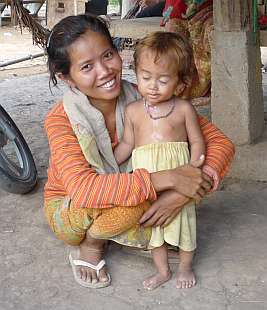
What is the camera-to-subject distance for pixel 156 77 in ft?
7.83

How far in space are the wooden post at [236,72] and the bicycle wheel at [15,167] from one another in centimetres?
119

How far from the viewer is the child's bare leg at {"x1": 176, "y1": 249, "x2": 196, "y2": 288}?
251cm

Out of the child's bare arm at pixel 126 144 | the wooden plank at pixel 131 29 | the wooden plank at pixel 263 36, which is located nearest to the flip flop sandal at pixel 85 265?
the child's bare arm at pixel 126 144

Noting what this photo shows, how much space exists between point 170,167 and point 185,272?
1.49 feet

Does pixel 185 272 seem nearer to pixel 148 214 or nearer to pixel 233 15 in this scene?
pixel 148 214

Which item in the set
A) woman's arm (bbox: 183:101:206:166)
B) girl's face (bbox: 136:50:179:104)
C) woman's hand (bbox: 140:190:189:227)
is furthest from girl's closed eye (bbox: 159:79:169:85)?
woman's hand (bbox: 140:190:189:227)

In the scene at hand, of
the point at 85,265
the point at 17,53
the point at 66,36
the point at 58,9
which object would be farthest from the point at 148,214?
the point at 17,53

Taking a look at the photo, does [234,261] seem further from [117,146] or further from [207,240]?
[117,146]

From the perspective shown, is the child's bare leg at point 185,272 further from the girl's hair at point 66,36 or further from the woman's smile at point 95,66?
the girl's hair at point 66,36

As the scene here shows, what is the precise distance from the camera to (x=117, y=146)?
2656 millimetres

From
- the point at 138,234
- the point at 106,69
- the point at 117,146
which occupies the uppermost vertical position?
the point at 106,69

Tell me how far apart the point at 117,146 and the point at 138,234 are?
0.40m

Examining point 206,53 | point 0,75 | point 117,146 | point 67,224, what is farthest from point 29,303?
point 0,75

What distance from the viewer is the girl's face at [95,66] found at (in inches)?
96.7
